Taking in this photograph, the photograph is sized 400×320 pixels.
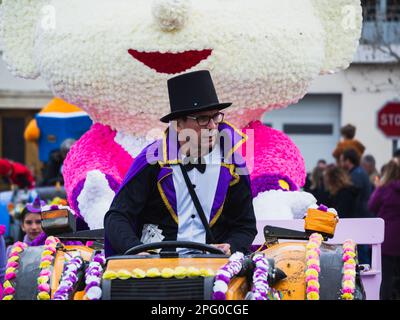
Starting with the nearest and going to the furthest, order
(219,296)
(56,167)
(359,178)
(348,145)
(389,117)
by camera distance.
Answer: (219,296) → (359,178) → (56,167) → (348,145) → (389,117)

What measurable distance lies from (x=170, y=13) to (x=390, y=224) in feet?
11.7

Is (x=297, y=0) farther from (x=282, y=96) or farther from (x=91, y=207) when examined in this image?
(x=91, y=207)

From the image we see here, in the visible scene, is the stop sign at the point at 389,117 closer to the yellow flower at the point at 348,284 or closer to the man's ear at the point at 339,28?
the man's ear at the point at 339,28

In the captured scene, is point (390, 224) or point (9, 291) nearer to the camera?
point (9, 291)

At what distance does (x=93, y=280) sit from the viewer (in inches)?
157

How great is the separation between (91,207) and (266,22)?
1531 millimetres

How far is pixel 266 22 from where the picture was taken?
6.22m

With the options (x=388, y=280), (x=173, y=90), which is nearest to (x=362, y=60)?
(x=388, y=280)

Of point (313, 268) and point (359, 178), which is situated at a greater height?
point (359, 178)

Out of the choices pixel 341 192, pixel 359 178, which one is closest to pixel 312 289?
pixel 341 192

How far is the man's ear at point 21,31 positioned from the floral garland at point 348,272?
2.93 m

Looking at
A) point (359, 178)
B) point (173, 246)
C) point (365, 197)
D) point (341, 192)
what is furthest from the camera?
point (359, 178)

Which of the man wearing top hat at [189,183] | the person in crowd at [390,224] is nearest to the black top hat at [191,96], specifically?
the man wearing top hat at [189,183]

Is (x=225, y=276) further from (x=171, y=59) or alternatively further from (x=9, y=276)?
→ (x=171, y=59)
